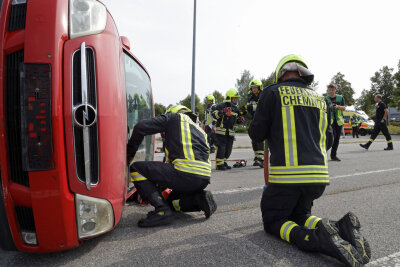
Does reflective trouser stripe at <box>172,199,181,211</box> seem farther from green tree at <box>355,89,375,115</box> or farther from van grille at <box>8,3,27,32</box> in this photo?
green tree at <box>355,89,375,115</box>

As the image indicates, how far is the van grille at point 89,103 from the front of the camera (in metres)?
1.83

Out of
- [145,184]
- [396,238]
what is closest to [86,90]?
A: [145,184]

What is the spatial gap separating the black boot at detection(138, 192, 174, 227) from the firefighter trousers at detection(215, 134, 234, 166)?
150 inches

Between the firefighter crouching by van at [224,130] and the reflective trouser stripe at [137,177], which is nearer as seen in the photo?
the reflective trouser stripe at [137,177]

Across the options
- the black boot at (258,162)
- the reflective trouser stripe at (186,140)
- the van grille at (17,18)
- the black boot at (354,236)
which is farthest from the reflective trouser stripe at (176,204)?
the black boot at (258,162)

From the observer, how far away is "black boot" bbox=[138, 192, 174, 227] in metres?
2.62

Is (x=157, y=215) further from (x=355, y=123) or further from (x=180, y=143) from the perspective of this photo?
(x=355, y=123)

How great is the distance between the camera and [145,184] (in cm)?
274

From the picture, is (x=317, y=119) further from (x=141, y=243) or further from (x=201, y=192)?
(x=141, y=243)

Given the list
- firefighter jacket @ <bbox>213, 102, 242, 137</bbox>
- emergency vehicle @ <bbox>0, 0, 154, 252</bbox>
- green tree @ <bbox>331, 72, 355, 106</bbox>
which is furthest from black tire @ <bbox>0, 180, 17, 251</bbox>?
green tree @ <bbox>331, 72, 355, 106</bbox>

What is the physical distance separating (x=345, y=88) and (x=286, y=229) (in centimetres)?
5597

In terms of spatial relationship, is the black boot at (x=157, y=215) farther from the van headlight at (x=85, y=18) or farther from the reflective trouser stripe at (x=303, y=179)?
the van headlight at (x=85, y=18)

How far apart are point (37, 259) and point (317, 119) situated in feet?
7.77

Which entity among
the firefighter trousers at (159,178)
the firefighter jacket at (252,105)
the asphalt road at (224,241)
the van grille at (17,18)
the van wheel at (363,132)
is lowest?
the van wheel at (363,132)
